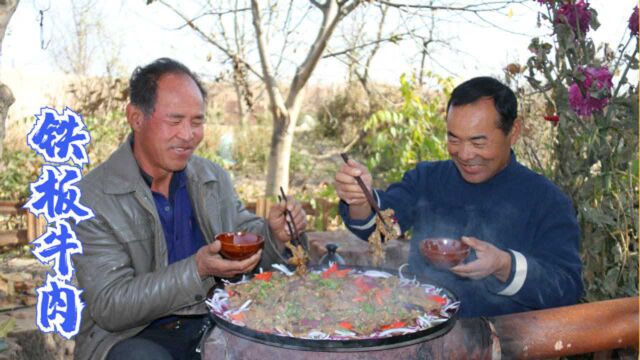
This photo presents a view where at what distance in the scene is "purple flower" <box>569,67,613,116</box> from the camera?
3684mm

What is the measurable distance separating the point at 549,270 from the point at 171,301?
1.90 m

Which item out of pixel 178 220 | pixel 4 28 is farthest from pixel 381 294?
pixel 4 28

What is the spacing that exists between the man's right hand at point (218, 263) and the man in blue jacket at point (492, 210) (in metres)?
0.65

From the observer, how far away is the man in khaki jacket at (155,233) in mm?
2906

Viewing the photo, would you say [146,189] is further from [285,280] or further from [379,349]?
[379,349]

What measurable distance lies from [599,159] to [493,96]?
1266mm

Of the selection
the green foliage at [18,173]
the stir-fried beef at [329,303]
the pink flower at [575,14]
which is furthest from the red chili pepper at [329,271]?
the green foliage at [18,173]

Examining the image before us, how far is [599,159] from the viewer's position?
386 centimetres

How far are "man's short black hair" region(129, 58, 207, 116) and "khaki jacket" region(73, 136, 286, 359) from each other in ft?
0.92

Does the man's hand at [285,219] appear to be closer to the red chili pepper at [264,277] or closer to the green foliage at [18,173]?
the red chili pepper at [264,277]

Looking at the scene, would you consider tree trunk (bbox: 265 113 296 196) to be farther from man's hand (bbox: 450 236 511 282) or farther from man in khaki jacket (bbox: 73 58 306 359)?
man's hand (bbox: 450 236 511 282)

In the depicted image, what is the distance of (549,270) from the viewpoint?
280 cm

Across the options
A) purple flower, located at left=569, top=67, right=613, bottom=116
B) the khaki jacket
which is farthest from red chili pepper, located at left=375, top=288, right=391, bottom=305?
purple flower, located at left=569, top=67, right=613, bottom=116

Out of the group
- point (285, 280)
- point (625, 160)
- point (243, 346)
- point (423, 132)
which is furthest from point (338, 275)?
point (423, 132)
